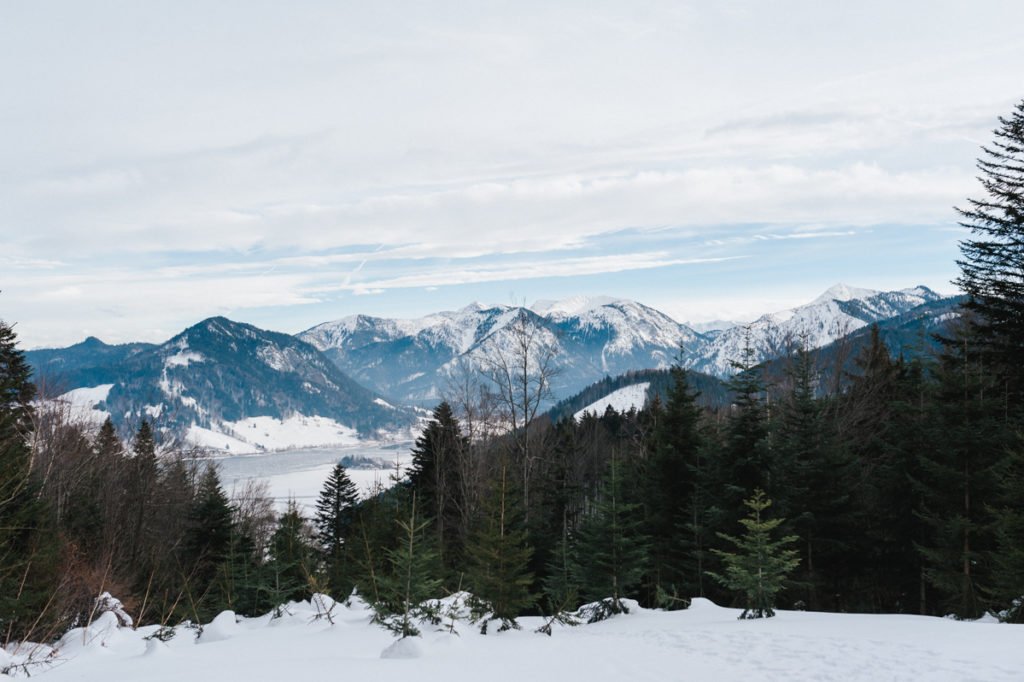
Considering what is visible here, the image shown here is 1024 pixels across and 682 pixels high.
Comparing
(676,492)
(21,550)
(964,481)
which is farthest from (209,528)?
(964,481)

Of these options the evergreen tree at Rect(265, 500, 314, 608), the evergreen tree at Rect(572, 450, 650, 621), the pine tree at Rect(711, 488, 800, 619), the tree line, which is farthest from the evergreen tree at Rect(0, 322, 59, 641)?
the pine tree at Rect(711, 488, 800, 619)

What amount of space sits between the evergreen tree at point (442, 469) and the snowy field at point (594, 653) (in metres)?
22.0

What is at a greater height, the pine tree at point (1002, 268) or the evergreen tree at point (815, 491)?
the pine tree at point (1002, 268)

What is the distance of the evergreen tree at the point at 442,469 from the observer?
37438mm

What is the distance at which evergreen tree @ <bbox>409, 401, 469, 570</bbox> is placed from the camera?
37.4 m

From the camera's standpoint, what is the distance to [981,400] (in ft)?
63.7

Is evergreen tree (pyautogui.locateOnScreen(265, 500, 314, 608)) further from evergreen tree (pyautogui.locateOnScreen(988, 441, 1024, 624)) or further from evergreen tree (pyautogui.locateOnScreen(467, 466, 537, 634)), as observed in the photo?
evergreen tree (pyautogui.locateOnScreen(988, 441, 1024, 624))

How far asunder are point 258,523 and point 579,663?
5660 cm

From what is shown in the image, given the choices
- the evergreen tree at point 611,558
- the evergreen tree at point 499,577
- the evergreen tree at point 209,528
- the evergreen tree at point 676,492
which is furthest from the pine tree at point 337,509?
the evergreen tree at point 499,577

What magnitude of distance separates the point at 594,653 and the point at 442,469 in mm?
28155

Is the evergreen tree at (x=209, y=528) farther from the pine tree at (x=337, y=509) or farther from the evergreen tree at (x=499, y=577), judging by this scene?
the evergreen tree at (x=499, y=577)

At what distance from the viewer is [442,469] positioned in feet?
128

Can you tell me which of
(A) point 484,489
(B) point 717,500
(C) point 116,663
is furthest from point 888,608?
(C) point 116,663

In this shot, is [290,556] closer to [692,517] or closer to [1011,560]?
[692,517]
